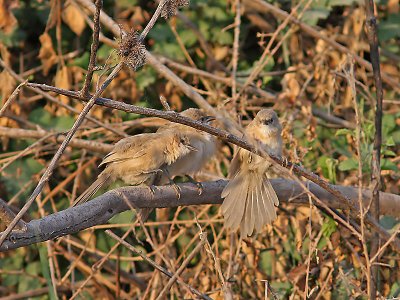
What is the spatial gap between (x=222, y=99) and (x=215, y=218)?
98 centimetres

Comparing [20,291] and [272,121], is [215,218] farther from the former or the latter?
[20,291]

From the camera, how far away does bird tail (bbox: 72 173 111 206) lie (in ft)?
14.4

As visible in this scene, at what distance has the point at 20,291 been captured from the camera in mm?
5961

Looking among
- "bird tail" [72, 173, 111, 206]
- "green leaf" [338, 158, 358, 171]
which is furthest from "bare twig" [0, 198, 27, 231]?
"green leaf" [338, 158, 358, 171]

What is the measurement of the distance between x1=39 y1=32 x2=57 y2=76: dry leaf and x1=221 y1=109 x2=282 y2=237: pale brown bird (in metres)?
2.16

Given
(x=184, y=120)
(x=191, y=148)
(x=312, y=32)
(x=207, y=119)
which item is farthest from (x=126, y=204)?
(x=312, y=32)

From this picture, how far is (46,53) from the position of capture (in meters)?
6.20

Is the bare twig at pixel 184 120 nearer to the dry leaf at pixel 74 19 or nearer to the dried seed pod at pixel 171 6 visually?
the dried seed pod at pixel 171 6

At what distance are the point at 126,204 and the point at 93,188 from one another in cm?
92

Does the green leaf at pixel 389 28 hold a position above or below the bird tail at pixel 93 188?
above

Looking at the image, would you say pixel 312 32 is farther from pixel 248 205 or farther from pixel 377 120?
pixel 248 205

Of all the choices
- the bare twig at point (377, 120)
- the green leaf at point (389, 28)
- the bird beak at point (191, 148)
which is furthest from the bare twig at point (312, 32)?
the bird beak at point (191, 148)

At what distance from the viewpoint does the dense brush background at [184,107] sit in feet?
17.9

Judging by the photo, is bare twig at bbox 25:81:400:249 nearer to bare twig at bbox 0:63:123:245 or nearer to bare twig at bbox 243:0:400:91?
bare twig at bbox 0:63:123:245
